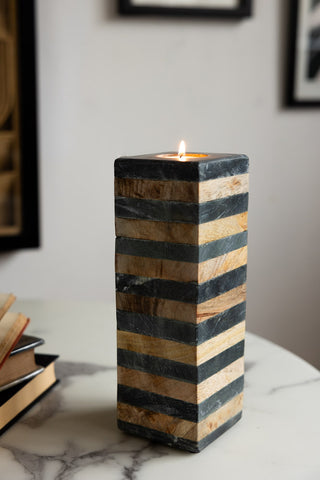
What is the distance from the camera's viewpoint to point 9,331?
28.3 inches

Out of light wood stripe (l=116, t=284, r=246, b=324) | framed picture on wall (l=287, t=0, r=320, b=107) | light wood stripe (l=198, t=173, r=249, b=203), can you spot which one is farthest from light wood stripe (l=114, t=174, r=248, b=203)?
framed picture on wall (l=287, t=0, r=320, b=107)

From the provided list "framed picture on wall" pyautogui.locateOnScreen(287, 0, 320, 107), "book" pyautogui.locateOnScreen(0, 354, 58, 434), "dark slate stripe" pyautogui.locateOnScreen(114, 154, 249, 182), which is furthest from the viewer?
"framed picture on wall" pyautogui.locateOnScreen(287, 0, 320, 107)

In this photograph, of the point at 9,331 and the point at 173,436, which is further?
the point at 9,331

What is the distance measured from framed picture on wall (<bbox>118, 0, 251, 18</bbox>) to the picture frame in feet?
0.80

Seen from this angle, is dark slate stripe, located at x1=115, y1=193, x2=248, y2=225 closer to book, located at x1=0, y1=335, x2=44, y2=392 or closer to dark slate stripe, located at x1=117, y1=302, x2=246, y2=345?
dark slate stripe, located at x1=117, y1=302, x2=246, y2=345

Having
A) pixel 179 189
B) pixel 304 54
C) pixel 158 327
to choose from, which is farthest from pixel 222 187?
pixel 304 54

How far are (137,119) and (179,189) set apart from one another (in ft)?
3.27

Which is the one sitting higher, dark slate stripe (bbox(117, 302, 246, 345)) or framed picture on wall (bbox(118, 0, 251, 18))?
framed picture on wall (bbox(118, 0, 251, 18))

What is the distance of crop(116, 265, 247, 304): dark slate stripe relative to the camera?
58 centimetres

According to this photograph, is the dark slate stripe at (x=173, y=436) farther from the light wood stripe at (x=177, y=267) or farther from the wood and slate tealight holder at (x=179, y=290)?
the light wood stripe at (x=177, y=267)

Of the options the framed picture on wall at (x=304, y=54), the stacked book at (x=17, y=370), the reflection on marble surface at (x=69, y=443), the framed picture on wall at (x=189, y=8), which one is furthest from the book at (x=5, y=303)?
the framed picture on wall at (x=304, y=54)

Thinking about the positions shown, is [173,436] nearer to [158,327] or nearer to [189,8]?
[158,327]

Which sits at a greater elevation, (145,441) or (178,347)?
(178,347)

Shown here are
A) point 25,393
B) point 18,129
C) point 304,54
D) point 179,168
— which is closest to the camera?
point 179,168
